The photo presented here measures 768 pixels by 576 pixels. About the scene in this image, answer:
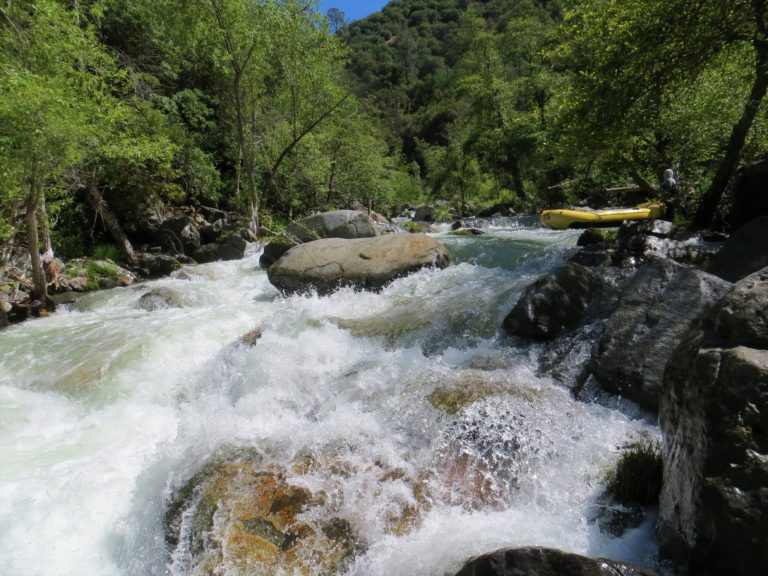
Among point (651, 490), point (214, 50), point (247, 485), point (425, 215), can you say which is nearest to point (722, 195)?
point (651, 490)

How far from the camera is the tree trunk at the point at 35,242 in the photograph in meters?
8.97

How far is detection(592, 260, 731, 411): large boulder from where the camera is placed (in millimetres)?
4316

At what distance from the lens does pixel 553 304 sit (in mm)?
6035

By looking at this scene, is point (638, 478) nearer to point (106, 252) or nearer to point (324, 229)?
point (324, 229)

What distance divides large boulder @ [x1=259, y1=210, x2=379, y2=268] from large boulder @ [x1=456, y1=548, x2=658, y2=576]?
11196mm

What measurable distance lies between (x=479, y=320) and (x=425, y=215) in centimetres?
2291

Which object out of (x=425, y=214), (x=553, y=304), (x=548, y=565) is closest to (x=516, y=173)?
(x=425, y=214)

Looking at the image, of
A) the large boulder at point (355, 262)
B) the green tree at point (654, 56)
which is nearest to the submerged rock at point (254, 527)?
the large boulder at point (355, 262)

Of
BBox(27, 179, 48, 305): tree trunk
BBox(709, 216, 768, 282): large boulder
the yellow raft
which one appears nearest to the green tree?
BBox(709, 216, 768, 282): large boulder

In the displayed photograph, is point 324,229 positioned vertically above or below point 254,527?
above

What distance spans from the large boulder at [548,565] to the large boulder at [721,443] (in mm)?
364

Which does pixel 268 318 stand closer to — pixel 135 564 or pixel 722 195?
pixel 135 564

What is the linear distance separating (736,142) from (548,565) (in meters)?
9.62

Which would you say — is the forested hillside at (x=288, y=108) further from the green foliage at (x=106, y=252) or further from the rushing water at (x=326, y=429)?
the rushing water at (x=326, y=429)
